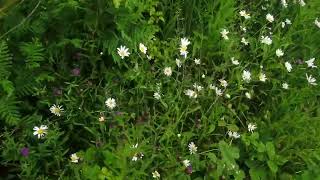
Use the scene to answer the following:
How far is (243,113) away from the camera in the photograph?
9.79ft

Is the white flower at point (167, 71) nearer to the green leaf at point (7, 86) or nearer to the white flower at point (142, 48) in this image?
the white flower at point (142, 48)

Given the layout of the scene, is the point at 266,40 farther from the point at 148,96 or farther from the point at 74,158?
the point at 74,158

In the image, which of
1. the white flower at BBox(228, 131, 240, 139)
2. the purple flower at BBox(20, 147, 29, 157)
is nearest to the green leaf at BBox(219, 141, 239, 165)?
the white flower at BBox(228, 131, 240, 139)

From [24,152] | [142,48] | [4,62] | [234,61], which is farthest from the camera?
[234,61]

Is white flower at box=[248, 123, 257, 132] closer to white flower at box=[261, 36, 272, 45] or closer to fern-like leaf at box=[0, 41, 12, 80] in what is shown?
white flower at box=[261, 36, 272, 45]

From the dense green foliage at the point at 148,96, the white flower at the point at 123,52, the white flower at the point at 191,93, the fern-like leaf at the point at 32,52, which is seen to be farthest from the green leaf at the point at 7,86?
the white flower at the point at 191,93

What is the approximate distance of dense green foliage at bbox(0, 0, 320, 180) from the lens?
2459 mm

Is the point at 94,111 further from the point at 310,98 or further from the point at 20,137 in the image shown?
the point at 310,98

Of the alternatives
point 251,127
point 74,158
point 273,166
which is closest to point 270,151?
point 273,166

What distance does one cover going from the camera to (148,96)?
279 cm

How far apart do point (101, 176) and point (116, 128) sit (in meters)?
0.28

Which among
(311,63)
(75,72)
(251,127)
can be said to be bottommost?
(251,127)

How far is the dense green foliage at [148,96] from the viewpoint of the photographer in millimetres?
2459

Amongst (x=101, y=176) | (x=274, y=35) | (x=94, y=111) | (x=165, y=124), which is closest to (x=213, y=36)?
(x=274, y=35)
